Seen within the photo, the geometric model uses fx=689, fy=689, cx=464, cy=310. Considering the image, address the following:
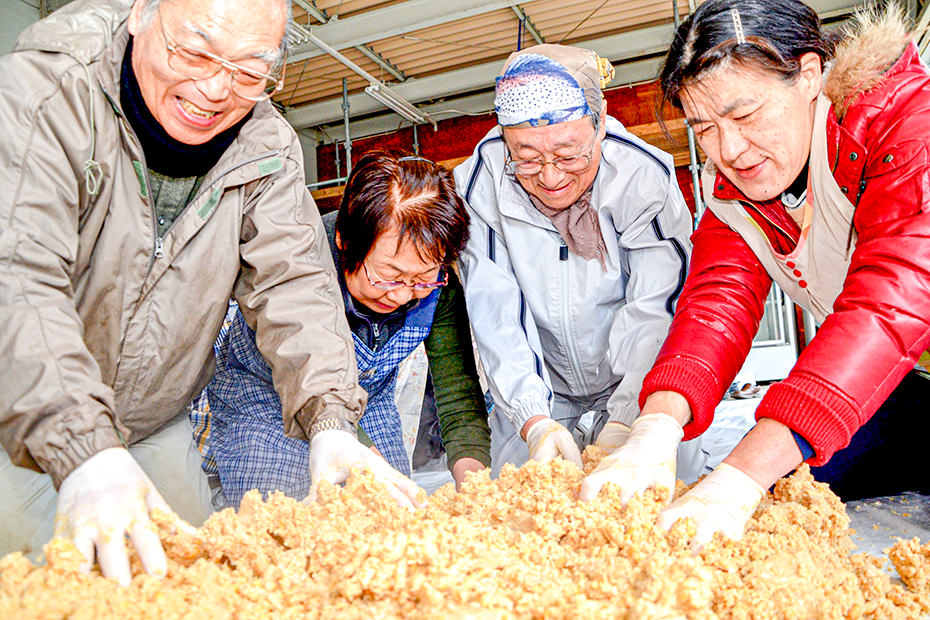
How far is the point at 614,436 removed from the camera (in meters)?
1.54

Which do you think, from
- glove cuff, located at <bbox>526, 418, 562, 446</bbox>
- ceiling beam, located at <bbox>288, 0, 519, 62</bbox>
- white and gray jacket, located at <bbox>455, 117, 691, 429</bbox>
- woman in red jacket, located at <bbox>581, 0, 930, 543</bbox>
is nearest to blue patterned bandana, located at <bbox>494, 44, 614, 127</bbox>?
white and gray jacket, located at <bbox>455, 117, 691, 429</bbox>

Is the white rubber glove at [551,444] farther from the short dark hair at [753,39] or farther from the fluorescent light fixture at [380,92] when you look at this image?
the fluorescent light fixture at [380,92]

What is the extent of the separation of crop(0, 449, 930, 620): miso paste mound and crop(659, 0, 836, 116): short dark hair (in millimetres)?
757

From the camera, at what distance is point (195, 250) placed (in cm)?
132

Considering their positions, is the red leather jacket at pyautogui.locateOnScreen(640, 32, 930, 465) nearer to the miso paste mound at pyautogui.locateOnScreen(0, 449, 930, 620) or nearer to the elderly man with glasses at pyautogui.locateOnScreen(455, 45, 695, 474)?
the miso paste mound at pyautogui.locateOnScreen(0, 449, 930, 620)

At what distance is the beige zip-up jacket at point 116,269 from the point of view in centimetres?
98

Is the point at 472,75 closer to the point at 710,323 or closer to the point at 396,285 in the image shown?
the point at 396,285

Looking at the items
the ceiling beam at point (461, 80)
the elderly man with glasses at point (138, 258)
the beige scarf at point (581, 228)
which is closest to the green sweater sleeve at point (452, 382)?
the beige scarf at point (581, 228)

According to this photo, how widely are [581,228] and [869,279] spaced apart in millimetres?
765

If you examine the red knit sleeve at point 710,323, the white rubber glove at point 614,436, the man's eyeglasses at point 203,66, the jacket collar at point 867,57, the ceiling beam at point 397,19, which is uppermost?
the ceiling beam at point 397,19

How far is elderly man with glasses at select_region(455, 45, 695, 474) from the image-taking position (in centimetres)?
165

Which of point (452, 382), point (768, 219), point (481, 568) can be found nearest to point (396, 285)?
point (452, 382)

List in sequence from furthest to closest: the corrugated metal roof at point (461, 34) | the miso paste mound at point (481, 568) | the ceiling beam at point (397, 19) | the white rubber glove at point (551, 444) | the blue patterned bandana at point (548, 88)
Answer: the corrugated metal roof at point (461, 34), the ceiling beam at point (397, 19), the blue patterned bandana at point (548, 88), the white rubber glove at point (551, 444), the miso paste mound at point (481, 568)

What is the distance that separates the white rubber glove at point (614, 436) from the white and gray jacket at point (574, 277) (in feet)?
0.41
